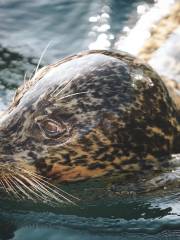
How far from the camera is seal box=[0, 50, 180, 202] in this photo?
516 centimetres

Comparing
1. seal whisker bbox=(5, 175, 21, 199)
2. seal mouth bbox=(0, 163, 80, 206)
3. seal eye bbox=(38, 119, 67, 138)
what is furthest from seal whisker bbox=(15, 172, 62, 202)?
seal eye bbox=(38, 119, 67, 138)

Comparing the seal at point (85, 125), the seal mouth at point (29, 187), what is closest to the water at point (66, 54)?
the seal mouth at point (29, 187)

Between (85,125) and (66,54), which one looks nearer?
(85,125)

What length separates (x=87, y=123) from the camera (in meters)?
5.20

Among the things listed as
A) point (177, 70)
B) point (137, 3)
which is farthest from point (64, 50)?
point (177, 70)

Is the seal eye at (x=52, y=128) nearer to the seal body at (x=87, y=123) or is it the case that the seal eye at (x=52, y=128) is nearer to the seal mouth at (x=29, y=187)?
the seal body at (x=87, y=123)

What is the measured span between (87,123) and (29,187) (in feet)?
2.04

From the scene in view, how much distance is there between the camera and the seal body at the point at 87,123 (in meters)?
5.16

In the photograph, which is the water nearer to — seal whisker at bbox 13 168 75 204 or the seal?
seal whisker at bbox 13 168 75 204

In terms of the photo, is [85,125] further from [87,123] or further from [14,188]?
[14,188]

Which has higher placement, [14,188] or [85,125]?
[85,125]

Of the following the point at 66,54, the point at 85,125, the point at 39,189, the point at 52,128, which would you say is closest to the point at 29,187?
the point at 39,189

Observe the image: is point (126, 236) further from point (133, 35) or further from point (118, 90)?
point (133, 35)

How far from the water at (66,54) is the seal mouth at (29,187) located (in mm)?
59
